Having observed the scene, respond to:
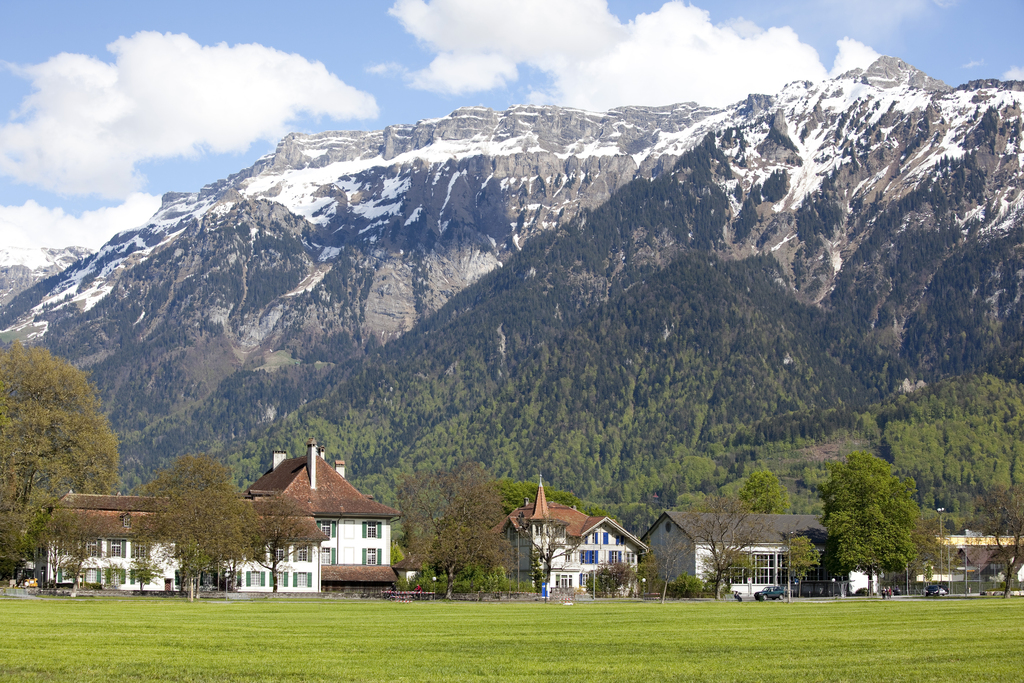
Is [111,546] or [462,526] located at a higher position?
[462,526]

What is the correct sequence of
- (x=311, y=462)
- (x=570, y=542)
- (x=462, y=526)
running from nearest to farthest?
(x=462, y=526), (x=311, y=462), (x=570, y=542)

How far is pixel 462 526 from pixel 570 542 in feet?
98.4

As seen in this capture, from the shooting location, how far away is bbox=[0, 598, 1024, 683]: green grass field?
2845 cm

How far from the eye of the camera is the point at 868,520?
119 m

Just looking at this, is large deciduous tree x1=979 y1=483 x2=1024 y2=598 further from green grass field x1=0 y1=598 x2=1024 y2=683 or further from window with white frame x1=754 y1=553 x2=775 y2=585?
green grass field x1=0 y1=598 x2=1024 y2=683

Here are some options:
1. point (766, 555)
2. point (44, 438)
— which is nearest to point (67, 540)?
point (44, 438)

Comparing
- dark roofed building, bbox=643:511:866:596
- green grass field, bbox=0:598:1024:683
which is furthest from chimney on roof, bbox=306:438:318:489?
green grass field, bbox=0:598:1024:683

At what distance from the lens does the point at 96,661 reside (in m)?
30.1

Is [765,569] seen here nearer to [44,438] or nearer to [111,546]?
[111,546]

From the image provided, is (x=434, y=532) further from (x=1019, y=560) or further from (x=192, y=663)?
(x=192, y=663)

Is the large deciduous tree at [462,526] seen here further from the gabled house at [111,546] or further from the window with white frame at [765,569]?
the window with white frame at [765,569]

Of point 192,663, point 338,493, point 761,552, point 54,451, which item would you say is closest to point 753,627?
point 192,663

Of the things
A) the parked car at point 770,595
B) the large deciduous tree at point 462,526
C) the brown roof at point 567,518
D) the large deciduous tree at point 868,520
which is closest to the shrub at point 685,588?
the parked car at point 770,595

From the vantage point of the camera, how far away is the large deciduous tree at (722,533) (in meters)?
109
